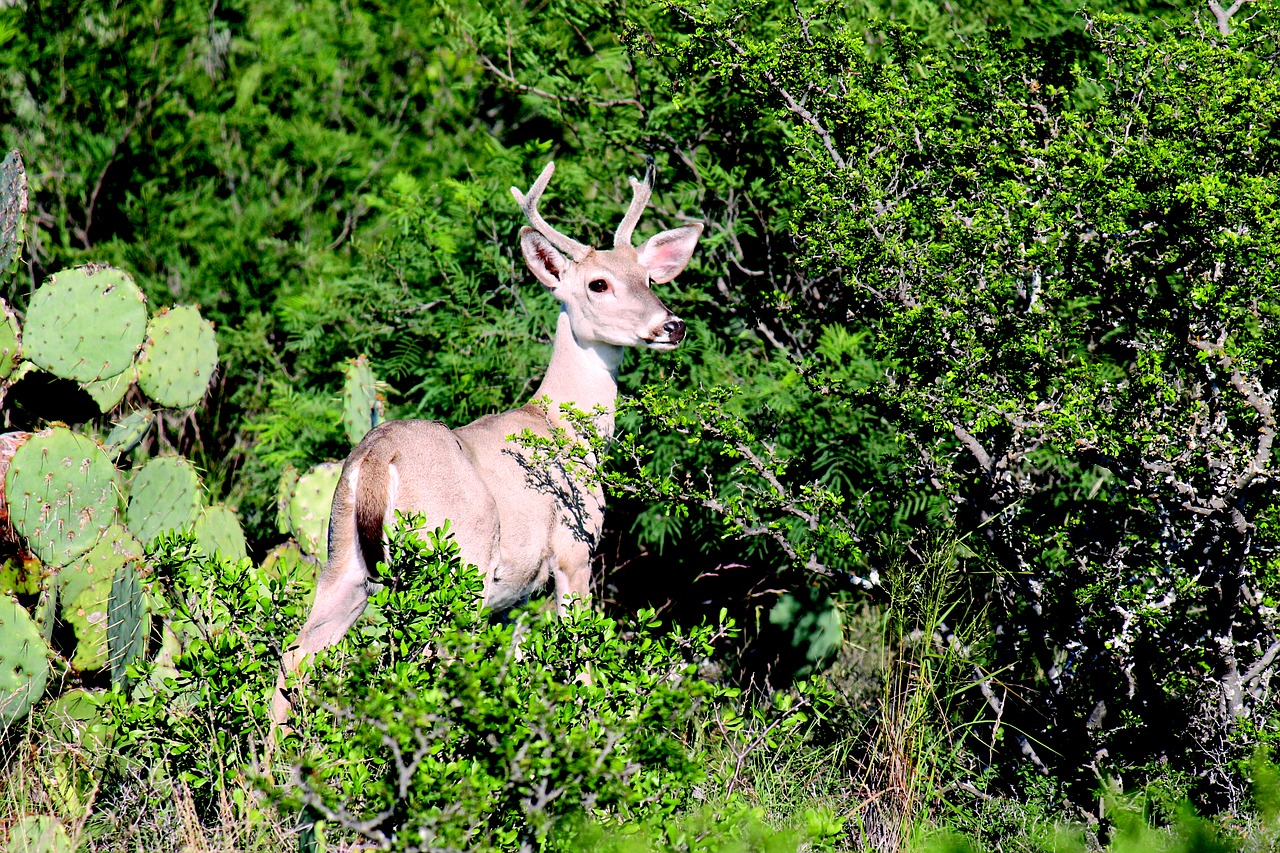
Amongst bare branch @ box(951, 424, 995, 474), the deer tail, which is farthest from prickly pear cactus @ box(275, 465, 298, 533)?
bare branch @ box(951, 424, 995, 474)

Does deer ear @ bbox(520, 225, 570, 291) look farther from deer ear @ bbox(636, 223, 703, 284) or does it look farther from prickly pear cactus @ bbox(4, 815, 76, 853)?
prickly pear cactus @ bbox(4, 815, 76, 853)

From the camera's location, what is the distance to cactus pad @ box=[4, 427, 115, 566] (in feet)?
16.4

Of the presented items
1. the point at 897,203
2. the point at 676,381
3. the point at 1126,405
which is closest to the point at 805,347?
the point at 676,381

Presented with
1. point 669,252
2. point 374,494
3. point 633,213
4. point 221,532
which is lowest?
point 221,532

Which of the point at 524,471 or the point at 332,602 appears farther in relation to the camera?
the point at 524,471

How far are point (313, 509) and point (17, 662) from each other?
5.21ft

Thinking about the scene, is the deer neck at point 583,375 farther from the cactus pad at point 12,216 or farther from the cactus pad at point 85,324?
the cactus pad at point 12,216

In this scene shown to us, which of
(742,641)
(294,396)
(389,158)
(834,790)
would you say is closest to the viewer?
(834,790)

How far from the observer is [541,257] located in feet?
18.4

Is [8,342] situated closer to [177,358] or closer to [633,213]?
[177,358]

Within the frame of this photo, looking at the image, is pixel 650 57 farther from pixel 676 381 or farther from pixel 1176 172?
pixel 1176 172

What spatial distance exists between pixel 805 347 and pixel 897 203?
1.49 meters

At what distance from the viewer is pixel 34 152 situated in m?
9.56

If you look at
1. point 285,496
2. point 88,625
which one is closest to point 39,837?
point 88,625
